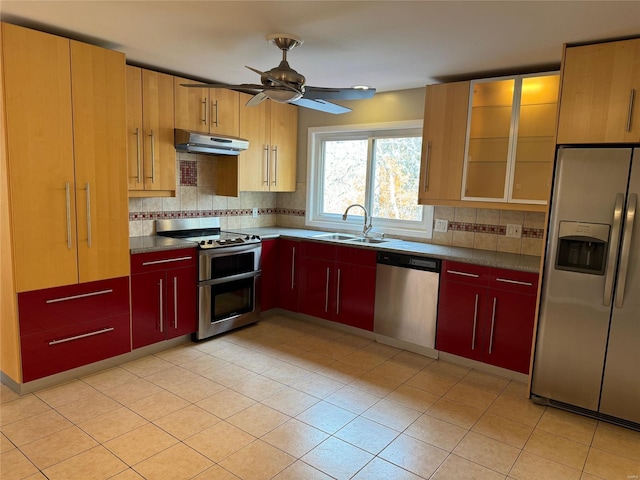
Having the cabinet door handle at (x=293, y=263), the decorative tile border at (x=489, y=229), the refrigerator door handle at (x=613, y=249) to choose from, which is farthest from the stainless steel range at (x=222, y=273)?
the refrigerator door handle at (x=613, y=249)

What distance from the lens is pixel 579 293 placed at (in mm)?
2656

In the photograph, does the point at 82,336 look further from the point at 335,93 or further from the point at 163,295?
the point at 335,93

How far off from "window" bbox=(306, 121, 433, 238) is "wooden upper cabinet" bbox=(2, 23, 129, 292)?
2298 mm

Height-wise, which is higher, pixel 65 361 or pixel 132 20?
pixel 132 20

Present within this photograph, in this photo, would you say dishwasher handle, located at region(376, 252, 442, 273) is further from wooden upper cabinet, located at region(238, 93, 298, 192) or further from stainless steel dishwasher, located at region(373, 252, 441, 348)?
wooden upper cabinet, located at region(238, 93, 298, 192)

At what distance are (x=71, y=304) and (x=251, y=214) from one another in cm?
233

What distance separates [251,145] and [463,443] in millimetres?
3293

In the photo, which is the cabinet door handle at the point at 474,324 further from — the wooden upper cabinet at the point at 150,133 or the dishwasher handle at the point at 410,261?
the wooden upper cabinet at the point at 150,133

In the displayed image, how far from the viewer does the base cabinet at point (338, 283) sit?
385 centimetres

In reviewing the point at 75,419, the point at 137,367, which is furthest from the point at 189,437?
the point at 137,367

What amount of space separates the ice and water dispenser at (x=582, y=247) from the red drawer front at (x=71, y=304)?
120 inches

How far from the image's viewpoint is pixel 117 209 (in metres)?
3.03

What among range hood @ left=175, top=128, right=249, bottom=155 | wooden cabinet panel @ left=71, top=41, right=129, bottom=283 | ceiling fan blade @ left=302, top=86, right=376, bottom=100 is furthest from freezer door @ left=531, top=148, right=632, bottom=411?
wooden cabinet panel @ left=71, top=41, right=129, bottom=283

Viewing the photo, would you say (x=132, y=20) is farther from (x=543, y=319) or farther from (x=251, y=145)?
(x=543, y=319)
